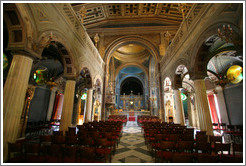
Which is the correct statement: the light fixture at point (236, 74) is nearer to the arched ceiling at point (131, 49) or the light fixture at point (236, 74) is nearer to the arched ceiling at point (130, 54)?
the arched ceiling at point (130, 54)

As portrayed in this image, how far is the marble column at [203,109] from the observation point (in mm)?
5695

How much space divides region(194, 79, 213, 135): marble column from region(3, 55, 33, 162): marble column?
27.1 ft

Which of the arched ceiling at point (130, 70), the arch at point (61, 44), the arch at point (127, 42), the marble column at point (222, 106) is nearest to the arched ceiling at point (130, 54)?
the arched ceiling at point (130, 70)

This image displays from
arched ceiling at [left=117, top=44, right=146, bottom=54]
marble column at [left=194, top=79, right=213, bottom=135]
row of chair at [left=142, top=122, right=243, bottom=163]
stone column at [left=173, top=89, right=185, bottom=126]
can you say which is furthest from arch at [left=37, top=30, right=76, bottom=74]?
arched ceiling at [left=117, top=44, right=146, bottom=54]

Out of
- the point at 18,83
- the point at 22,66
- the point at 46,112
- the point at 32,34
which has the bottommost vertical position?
the point at 46,112

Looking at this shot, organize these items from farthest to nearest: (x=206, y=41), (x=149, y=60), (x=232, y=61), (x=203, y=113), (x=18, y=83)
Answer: (x=149, y=60), (x=232, y=61), (x=203, y=113), (x=206, y=41), (x=18, y=83)

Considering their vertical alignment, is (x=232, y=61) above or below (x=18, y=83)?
above

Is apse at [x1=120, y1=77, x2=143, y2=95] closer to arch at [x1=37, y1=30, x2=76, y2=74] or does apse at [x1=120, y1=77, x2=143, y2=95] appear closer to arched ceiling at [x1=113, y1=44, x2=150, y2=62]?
arched ceiling at [x1=113, y1=44, x2=150, y2=62]

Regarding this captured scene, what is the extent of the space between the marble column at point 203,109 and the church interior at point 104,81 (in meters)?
0.05

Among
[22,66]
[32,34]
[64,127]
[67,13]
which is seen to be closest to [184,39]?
[67,13]

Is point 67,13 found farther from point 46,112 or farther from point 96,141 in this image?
point 46,112

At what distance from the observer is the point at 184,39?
24.4 ft

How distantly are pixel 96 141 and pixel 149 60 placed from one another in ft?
72.4

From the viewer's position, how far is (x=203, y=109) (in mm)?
5941
